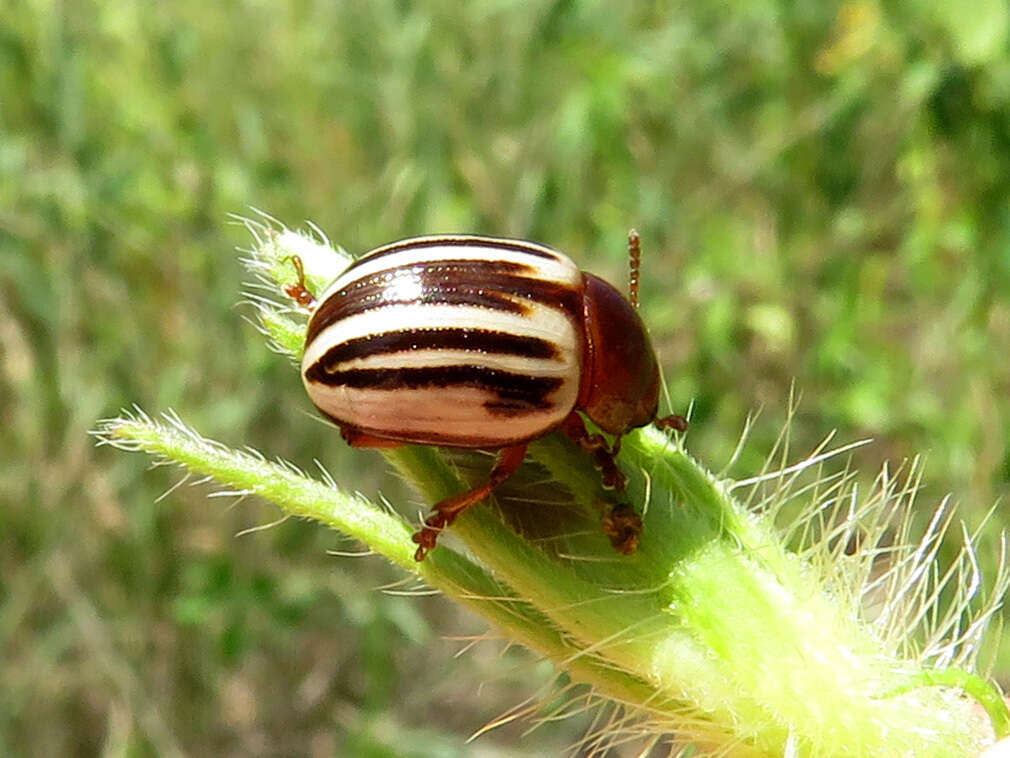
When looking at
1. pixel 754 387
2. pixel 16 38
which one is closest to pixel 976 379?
pixel 754 387

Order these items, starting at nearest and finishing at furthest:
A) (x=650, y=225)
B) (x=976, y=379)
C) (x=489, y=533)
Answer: (x=489, y=533) → (x=976, y=379) → (x=650, y=225)

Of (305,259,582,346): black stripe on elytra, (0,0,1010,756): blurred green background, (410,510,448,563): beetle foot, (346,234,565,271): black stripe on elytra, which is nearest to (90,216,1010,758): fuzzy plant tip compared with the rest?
(410,510,448,563): beetle foot

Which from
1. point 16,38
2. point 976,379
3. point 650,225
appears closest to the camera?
point 16,38

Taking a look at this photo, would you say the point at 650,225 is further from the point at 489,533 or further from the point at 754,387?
the point at 489,533

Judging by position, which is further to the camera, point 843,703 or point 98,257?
point 98,257

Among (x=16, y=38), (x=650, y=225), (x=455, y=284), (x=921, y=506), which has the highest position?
(x=455, y=284)

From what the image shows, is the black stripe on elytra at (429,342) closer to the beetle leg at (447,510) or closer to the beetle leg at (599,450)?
the beetle leg at (599,450)

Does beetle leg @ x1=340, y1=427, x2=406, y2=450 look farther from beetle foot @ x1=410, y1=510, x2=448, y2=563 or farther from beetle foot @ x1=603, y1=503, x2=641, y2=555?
beetle foot @ x1=603, y1=503, x2=641, y2=555
